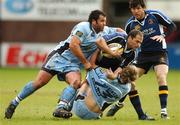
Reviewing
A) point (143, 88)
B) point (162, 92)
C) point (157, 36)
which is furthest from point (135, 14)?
point (143, 88)

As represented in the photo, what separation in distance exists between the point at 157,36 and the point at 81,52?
177 cm

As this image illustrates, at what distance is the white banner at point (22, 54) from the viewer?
33125 millimetres

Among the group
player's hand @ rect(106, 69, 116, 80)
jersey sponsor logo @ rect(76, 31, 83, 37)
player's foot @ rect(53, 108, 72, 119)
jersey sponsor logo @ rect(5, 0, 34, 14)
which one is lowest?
player's foot @ rect(53, 108, 72, 119)

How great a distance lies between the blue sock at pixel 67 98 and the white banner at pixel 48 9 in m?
19.3

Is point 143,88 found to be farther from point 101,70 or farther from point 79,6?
point 79,6

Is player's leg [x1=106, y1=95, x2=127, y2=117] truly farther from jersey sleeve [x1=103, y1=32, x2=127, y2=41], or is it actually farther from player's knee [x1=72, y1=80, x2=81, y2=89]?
jersey sleeve [x1=103, y1=32, x2=127, y2=41]

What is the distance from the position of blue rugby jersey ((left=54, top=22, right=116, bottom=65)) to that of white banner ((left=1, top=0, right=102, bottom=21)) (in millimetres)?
18862

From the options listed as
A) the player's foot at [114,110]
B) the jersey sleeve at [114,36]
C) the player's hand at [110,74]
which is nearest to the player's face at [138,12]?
the jersey sleeve at [114,36]

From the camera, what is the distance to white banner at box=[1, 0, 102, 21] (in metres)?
32.5

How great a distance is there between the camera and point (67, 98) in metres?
12.8

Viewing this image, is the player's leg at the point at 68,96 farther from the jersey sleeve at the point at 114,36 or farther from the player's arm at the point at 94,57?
the jersey sleeve at the point at 114,36

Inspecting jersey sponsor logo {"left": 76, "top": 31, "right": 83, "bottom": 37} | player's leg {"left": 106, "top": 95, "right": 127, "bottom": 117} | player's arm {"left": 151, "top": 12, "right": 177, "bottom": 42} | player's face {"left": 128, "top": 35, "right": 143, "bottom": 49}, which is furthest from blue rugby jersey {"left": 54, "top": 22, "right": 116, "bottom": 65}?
player's leg {"left": 106, "top": 95, "right": 127, "bottom": 117}

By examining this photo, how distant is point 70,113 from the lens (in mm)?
12664

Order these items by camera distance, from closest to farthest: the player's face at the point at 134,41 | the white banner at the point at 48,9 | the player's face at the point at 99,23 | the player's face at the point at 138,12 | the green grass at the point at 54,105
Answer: the green grass at the point at 54,105
the player's face at the point at 134,41
the player's face at the point at 99,23
the player's face at the point at 138,12
the white banner at the point at 48,9
